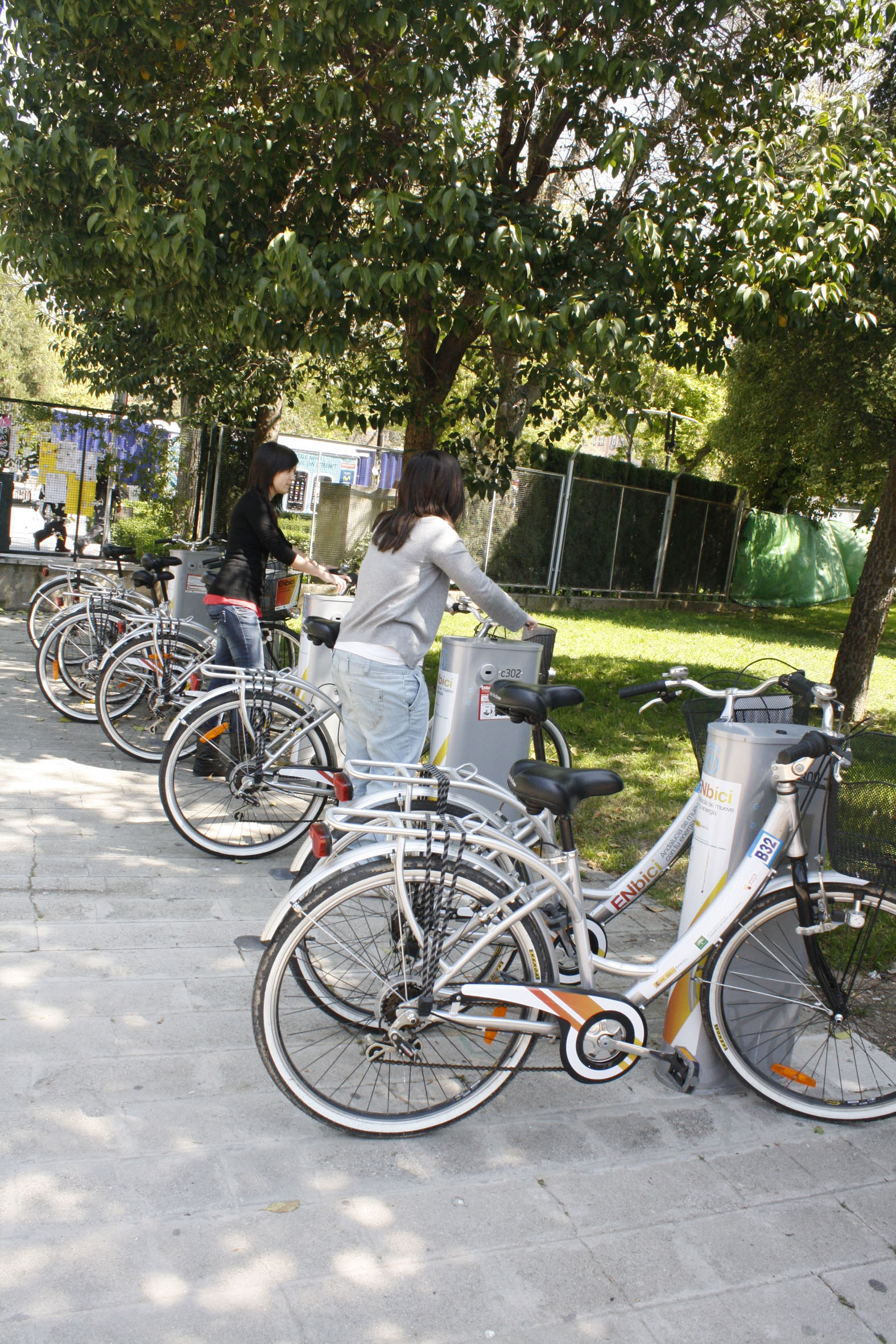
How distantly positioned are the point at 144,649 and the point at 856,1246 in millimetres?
5287

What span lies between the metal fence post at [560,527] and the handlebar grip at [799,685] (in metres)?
14.8

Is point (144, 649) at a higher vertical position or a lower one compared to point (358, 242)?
lower

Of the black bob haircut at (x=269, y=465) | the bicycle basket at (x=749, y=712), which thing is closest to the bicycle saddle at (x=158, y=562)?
the black bob haircut at (x=269, y=465)

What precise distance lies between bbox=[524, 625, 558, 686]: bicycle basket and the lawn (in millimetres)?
1006

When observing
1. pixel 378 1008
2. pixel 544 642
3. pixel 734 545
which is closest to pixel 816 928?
pixel 378 1008

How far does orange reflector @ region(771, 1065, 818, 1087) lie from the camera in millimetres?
3475

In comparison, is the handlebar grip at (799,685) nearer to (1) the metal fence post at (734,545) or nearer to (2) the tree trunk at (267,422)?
(2) the tree trunk at (267,422)

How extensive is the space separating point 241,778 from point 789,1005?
2768 mm

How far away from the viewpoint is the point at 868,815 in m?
3.14

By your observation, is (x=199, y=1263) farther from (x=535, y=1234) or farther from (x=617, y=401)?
(x=617, y=401)

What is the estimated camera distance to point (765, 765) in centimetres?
335

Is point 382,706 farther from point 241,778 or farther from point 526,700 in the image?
point 241,778

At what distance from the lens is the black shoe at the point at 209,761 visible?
17.1 feet

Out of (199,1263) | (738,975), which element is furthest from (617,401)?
(199,1263)
